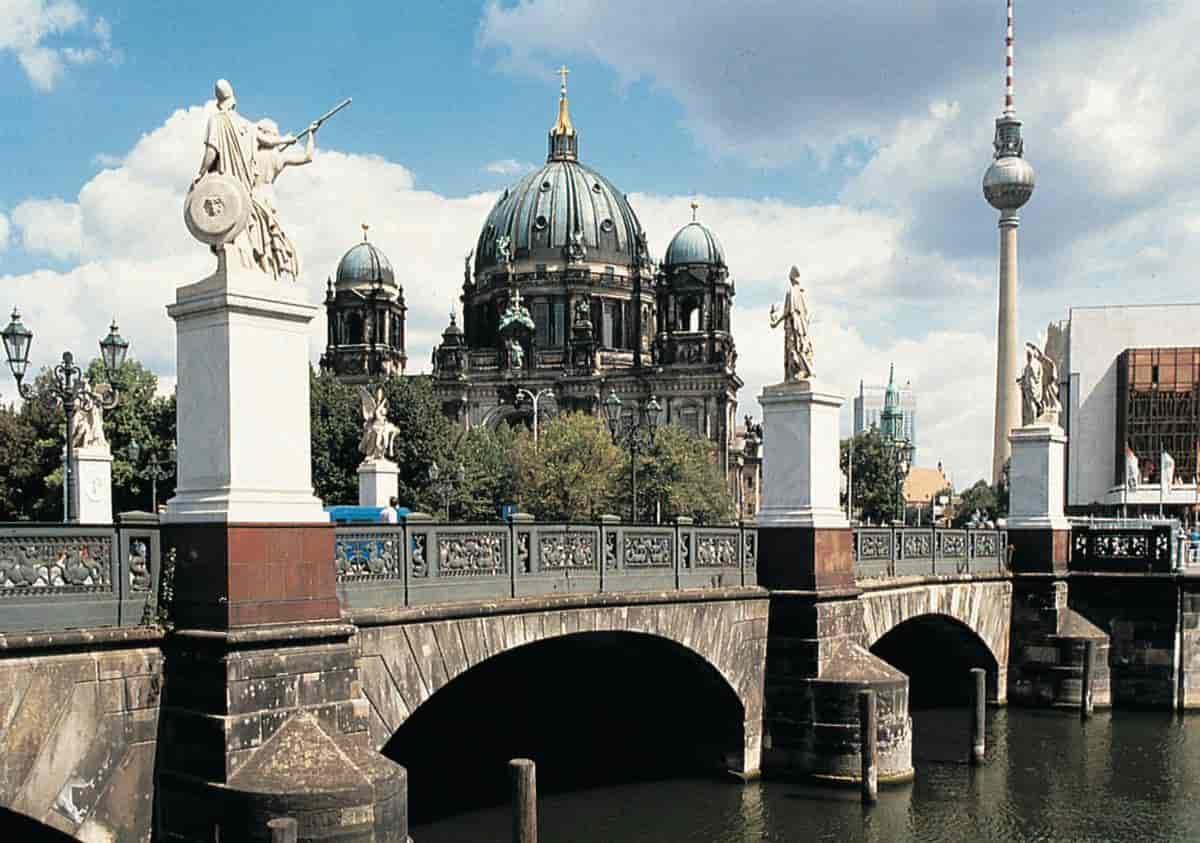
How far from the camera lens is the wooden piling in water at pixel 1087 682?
2788 cm

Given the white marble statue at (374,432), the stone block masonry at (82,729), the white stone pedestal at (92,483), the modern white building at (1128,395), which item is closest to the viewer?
the stone block masonry at (82,729)

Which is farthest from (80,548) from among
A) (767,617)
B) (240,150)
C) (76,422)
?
(76,422)

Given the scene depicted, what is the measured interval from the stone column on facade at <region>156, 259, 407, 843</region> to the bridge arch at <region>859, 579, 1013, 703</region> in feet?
48.1

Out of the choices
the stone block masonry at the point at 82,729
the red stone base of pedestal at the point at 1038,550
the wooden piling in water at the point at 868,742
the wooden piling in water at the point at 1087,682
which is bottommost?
the wooden piling in water at the point at 1087,682

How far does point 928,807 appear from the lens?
1964 centimetres

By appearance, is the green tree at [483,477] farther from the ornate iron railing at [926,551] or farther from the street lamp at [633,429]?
the ornate iron railing at [926,551]

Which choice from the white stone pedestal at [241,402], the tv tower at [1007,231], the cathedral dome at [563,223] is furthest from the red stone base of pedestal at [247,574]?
the tv tower at [1007,231]

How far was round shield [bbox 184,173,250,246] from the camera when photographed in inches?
466

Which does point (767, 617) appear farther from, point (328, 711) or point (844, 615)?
point (328, 711)

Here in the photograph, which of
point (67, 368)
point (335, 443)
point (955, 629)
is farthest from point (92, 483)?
point (335, 443)

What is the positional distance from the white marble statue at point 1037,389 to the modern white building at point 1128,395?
153 feet

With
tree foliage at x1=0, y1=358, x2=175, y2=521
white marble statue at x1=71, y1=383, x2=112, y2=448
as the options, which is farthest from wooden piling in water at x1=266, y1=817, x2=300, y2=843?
tree foliage at x1=0, y1=358, x2=175, y2=521

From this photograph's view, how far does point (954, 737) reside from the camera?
2564cm

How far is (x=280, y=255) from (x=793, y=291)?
10819mm
